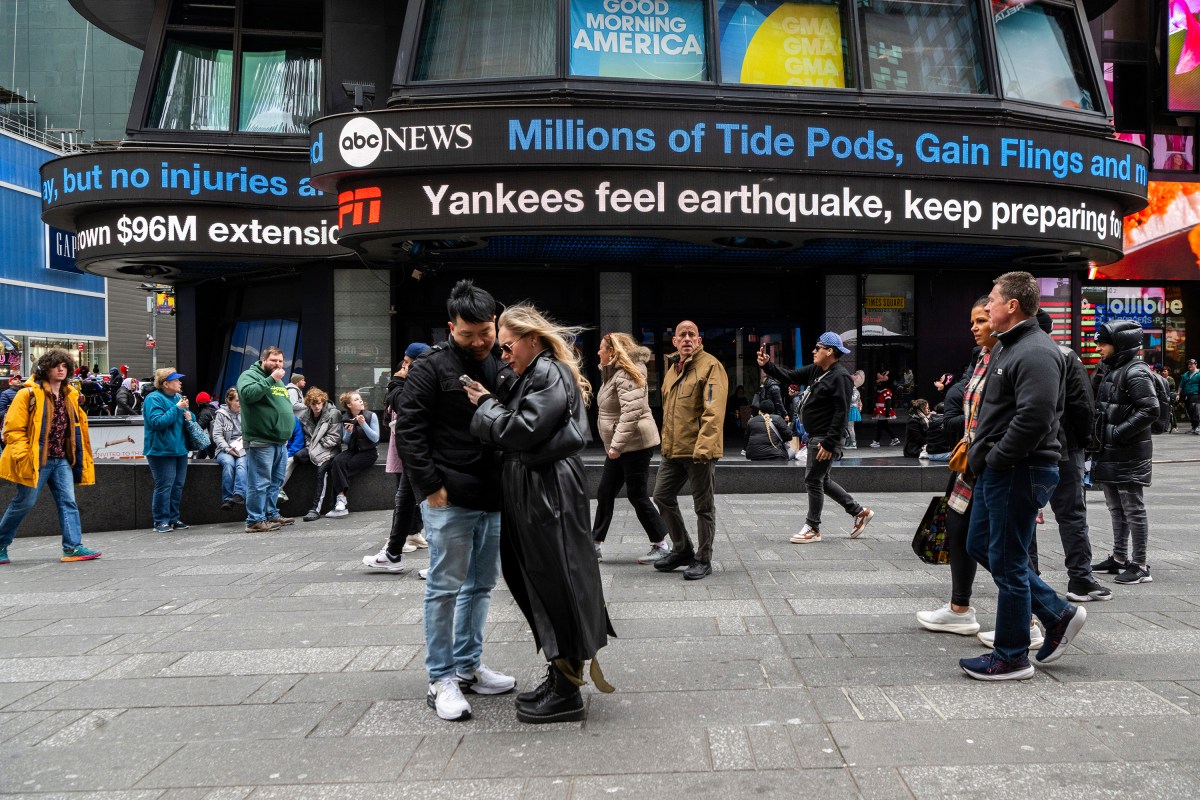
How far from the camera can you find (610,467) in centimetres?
736

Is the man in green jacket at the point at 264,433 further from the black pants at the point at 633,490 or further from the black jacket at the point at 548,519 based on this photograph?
the black jacket at the point at 548,519

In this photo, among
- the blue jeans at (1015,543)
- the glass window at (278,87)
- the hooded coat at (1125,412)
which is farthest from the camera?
the glass window at (278,87)

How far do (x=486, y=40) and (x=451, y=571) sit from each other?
11.4 meters

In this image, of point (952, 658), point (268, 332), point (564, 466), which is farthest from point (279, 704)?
point (268, 332)

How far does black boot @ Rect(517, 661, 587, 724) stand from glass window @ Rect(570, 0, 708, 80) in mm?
11243

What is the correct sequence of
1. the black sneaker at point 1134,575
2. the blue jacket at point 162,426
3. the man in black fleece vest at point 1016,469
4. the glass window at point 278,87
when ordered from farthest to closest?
the glass window at point 278,87 → the blue jacket at point 162,426 → the black sneaker at point 1134,575 → the man in black fleece vest at point 1016,469

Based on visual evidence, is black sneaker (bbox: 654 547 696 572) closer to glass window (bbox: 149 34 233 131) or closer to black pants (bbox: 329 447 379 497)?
black pants (bbox: 329 447 379 497)

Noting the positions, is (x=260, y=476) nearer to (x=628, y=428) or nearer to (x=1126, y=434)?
(x=628, y=428)

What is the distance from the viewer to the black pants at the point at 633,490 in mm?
7230

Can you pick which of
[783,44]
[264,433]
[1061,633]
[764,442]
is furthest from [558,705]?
[783,44]

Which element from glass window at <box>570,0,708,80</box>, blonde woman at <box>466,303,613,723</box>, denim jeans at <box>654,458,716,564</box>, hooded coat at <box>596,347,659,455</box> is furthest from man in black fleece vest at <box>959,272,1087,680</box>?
glass window at <box>570,0,708,80</box>

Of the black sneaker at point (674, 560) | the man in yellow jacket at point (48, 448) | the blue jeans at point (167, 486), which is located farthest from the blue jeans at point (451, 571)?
the blue jeans at point (167, 486)

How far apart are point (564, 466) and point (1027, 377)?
85.1 inches

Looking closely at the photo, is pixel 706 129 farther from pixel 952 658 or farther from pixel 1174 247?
pixel 1174 247
